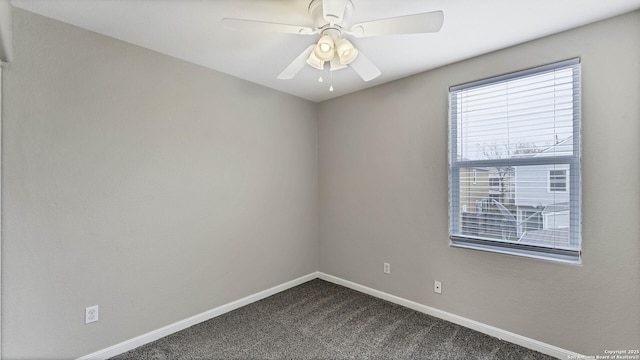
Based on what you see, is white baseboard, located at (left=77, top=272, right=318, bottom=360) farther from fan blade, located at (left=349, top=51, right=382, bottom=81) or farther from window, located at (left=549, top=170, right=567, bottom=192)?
window, located at (left=549, top=170, right=567, bottom=192)

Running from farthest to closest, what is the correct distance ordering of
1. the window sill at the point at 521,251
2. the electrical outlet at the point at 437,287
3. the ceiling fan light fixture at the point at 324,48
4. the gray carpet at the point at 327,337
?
the electrical outlet at the point at 437,287, the gray carpet at the point at 327,337, the window sill at the point at 521,251, the ceiling fan light fixture at the point at 324,48

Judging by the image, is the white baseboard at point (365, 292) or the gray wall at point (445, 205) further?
the white baseboard at point (365, 292)

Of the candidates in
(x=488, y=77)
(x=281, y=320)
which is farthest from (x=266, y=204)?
(x=488, y=77)

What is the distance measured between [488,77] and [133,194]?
3051 mm

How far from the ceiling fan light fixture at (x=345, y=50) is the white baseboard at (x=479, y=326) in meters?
2.36

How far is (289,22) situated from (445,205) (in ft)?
6.65

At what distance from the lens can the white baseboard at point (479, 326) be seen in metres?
1.99

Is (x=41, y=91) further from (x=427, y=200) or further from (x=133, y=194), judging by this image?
(x=427, y=200)

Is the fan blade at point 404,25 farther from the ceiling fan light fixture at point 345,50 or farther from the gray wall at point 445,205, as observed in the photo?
the gray wall at point 445,205

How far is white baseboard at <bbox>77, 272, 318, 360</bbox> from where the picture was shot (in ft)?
6.51

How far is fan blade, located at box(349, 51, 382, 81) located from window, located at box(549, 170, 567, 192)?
150 centimetres

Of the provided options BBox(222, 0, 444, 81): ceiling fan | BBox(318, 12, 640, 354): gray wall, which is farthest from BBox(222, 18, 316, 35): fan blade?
BBox(318, 12, 640, 354): gray wall

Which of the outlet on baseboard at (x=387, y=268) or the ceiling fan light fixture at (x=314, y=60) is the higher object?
the ceiling fan light fixture at (x=314, y=60)

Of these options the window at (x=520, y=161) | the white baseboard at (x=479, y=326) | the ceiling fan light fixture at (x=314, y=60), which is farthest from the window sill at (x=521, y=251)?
the ceiling fan light fixture at (x=314, y=60)
